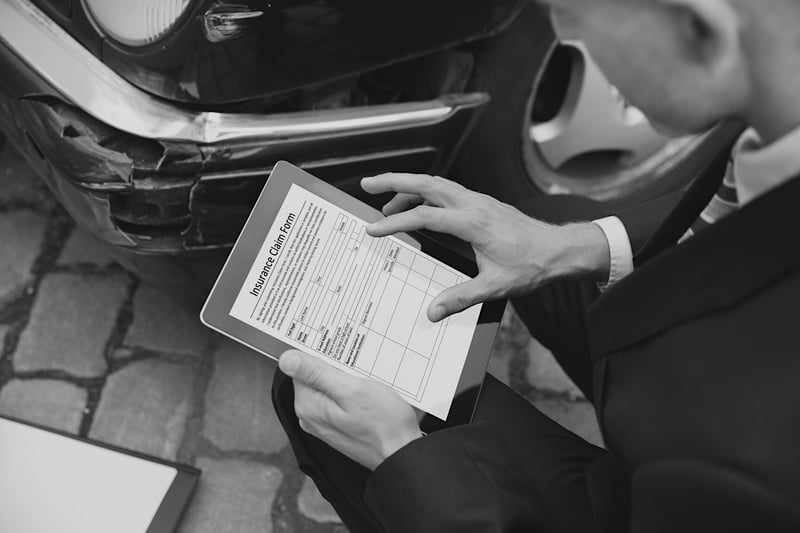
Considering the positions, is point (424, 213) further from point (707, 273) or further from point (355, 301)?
point (707, 273)

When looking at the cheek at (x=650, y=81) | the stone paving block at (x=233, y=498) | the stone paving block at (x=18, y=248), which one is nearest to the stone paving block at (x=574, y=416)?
the stone paving block at (x=233, y=498)

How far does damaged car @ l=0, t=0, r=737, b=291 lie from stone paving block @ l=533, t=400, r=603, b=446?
716mm

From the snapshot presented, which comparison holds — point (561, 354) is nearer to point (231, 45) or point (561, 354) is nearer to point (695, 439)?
point (695, 439)

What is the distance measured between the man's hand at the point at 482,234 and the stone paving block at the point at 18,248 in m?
1.11

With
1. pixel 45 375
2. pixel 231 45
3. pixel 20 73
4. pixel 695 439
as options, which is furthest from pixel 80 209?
pixel 695 439

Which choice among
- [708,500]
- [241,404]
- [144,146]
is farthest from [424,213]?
[241,404]

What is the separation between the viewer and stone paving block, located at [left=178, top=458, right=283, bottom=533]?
1647 mm

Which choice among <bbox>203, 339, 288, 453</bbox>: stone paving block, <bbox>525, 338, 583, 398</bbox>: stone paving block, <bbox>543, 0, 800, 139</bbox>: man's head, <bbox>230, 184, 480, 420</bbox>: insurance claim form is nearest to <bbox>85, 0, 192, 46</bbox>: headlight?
<bbox>230, 184, 480, 420</bbox>: insurance claim form

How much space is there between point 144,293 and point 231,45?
854 mm

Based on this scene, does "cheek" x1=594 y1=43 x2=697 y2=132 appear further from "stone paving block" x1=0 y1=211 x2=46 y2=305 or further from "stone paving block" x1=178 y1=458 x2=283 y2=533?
"stone paving block" x1=0 y1=211 x2=46 y2=305

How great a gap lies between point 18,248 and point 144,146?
849mm

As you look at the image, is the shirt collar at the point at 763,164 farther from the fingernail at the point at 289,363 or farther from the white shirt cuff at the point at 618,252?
the fingernail at the point at 289,363

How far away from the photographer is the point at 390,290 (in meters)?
1.24

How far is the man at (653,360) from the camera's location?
75 cm
